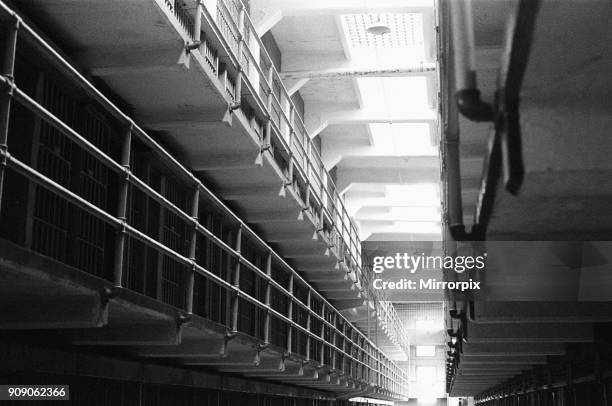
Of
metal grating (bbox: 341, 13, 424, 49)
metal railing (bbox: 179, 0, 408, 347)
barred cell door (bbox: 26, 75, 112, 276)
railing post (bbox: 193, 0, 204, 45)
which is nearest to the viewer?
barred cell door (bbox: 26, 75, 112, 276)

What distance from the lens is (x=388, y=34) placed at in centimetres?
1501

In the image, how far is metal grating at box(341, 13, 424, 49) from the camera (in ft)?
47.2

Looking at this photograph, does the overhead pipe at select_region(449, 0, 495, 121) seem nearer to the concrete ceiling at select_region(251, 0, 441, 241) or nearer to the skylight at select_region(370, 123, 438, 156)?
the concrete ceiling at select_region(251, 0, 441, 241)

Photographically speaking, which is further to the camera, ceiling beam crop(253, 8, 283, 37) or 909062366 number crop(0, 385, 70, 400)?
ceiling beam crop(253, 8, 283, 37)

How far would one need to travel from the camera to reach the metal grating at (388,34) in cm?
1439

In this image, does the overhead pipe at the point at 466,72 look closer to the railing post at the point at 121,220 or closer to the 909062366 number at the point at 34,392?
the railing post at the point at 121,220

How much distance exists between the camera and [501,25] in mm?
3955

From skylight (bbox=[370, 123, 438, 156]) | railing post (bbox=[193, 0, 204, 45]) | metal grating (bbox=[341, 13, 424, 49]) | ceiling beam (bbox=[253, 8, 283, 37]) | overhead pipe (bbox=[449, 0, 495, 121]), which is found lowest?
overhead pipe (bbox=[449, 0, 495, 121])

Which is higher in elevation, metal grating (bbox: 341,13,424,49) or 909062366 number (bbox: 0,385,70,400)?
metal grating (bbox: 341,13,424,49)

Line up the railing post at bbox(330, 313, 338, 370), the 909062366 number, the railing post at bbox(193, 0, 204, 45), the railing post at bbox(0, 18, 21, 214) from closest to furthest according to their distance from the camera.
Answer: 1. the railing post at bbox(0, 18, 21, 214)
2. the 909062366 number
3. the railing post at bbox(193, 0, 204, 45)
4. the railing post at bbox(330, 313, 338, 370)

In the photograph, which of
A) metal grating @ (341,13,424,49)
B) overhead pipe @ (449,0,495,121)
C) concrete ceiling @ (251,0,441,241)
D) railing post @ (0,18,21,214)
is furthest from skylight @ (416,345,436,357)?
overhead pipe @ (449,0,495,121)

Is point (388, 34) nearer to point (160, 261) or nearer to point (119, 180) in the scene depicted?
point (160, 261)

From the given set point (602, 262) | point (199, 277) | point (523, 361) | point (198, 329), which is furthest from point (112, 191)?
A: point (523, 361)

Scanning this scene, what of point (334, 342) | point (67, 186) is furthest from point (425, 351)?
point (67, 186)
